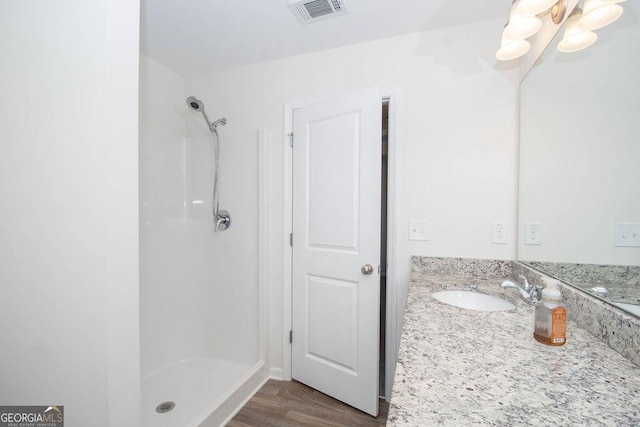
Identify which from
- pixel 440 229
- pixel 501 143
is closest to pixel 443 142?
pixel 501 143

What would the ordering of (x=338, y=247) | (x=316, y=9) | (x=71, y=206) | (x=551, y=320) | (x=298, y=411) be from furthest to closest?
(x=338, y=247) → (x=298, y=411) → (x=316, y=9) → (x=71, y=206) → (x=551, y=320)

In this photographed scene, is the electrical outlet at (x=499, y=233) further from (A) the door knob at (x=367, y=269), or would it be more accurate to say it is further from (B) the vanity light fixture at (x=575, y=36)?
(B) the vanity light fixture at (x=575, y=36)

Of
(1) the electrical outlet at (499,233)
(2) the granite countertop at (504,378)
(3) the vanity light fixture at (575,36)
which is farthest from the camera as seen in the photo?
(1) the electrical outlet at (499,233)

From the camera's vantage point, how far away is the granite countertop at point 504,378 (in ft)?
1.54

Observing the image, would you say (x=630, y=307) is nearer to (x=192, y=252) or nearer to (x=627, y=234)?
(x=627, y=234)

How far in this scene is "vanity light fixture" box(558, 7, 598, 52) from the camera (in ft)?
3.16

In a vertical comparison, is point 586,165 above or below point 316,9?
below

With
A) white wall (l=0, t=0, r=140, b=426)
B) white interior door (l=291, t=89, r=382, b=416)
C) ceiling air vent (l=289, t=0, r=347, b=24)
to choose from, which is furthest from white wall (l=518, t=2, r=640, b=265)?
white wall (l=0, t=0, r=140, b=426)

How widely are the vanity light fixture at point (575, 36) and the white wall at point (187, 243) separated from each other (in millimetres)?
1815

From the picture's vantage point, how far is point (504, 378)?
1.90ft

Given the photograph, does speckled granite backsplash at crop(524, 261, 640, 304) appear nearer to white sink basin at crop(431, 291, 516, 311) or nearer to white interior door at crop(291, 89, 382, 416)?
white sink basin at crop(431, 291, 516, 311)

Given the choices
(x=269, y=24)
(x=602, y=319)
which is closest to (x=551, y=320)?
(x=602, y=319)

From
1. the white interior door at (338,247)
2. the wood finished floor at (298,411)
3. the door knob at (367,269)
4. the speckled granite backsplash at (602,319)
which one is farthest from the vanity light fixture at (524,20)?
the wood finished floor at (298,411)

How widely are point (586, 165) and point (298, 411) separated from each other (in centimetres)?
189
